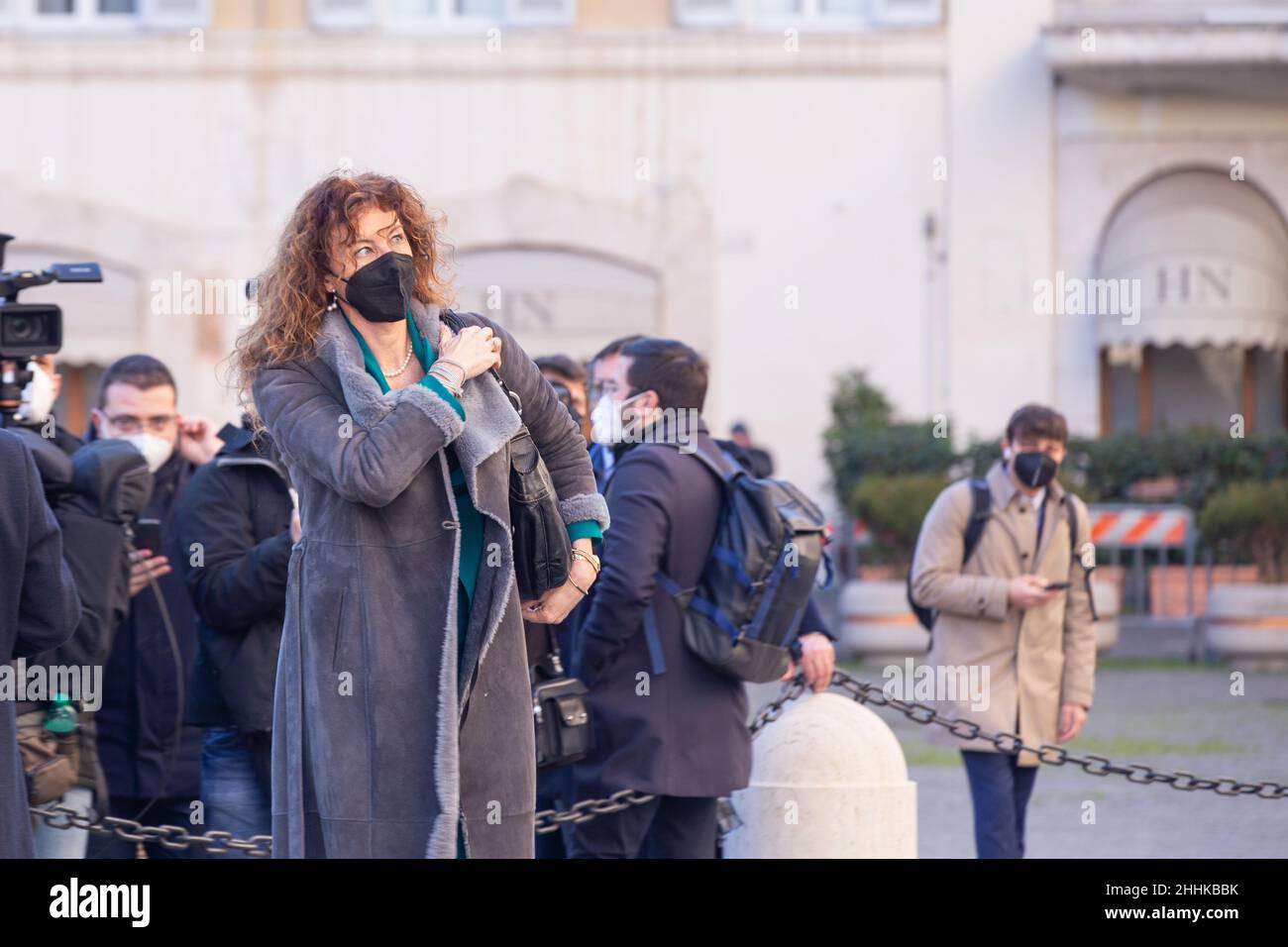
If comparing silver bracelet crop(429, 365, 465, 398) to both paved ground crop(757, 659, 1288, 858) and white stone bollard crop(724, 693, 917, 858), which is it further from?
paved ground crop(757, 659, 1288, 858)

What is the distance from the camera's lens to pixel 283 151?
772 inches

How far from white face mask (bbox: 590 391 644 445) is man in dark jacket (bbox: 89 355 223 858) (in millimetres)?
1361

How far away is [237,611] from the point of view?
548 cm

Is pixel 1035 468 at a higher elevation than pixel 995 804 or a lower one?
higher

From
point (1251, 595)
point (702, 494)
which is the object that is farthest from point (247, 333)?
point (1251, 595)

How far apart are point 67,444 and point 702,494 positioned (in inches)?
85.4

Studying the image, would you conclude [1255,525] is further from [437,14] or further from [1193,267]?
[437,14]

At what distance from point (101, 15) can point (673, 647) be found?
53.4 ft

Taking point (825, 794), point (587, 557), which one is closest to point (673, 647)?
point (825, 794)

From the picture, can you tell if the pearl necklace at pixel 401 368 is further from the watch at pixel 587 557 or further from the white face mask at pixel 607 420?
the white face mask at pixel 607 420

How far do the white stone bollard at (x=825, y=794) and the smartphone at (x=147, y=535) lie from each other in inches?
79.3

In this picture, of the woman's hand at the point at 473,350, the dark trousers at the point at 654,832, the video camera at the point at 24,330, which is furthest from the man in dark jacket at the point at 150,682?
the woman's hand at the point at 473,350

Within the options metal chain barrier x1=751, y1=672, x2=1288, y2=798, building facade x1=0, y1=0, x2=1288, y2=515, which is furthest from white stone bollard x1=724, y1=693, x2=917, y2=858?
building facade x1=0, y1=0, x2=1288, y2=515
